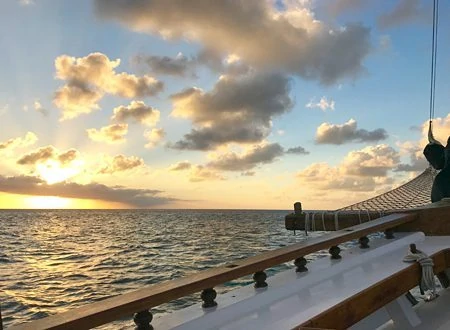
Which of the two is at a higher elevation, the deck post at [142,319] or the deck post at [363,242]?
the deck post at [363,242]

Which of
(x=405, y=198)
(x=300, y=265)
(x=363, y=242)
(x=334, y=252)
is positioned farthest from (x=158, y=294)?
(x=405, y=198)

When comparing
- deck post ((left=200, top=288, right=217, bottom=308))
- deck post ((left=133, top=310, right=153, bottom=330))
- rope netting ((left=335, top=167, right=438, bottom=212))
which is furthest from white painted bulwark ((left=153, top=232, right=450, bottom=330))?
rope netting ((left=335, top=167, right=438, bottom=212))

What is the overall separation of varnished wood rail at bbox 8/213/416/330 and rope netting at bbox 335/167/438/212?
288cm

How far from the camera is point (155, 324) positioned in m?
2.57

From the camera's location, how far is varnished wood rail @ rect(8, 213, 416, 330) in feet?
6.02

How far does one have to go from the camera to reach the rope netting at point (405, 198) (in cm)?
649

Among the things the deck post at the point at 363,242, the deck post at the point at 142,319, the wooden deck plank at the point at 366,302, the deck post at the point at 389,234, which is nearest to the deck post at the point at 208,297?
the deck post at the point at 142,319


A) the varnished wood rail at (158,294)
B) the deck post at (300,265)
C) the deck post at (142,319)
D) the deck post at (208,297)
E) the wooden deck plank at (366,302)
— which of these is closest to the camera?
the varnished wood rail at (158,294)

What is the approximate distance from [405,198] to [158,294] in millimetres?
5937

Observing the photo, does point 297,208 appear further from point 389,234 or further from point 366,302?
point 366,302

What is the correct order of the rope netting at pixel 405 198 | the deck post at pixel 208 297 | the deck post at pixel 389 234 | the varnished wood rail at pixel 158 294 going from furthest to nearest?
the rope netting at pixel 405 198
the deck post at pixel 389 234
the deck post at pixel 208 297
the varnished wood rail at pixel 158 294

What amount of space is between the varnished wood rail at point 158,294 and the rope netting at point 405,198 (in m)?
2.88

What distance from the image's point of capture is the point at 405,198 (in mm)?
7203

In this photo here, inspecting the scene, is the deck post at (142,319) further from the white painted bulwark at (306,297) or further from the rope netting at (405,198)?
the rope netting at (405,198)
